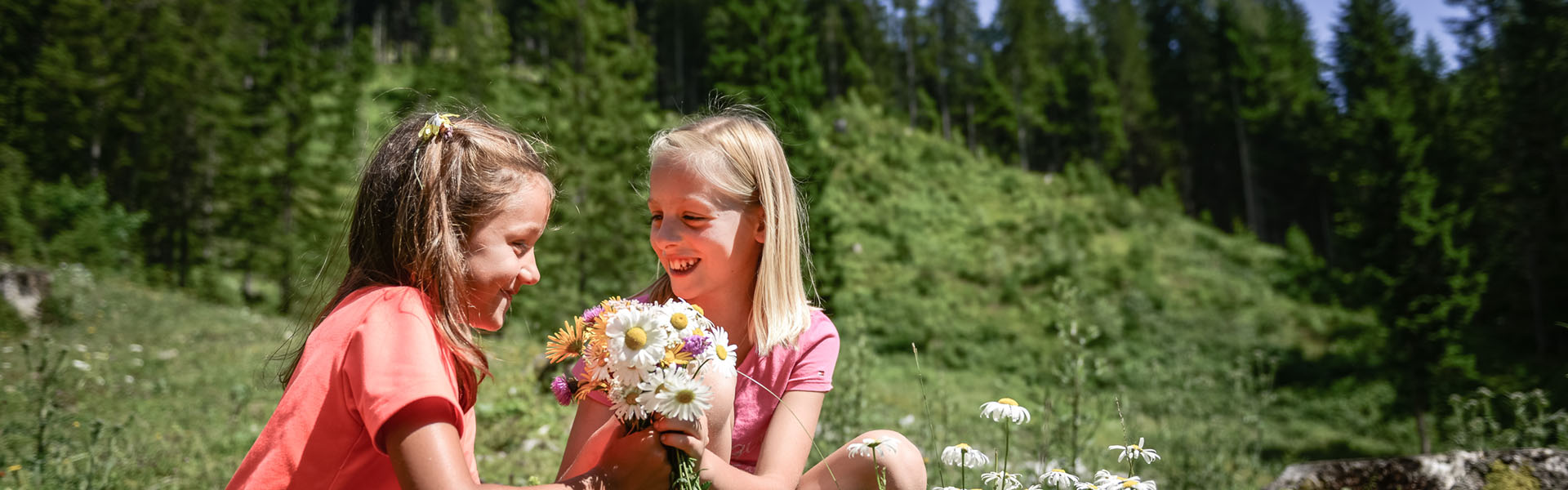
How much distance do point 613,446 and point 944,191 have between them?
25808 millimetres

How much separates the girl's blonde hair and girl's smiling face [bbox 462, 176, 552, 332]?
489 mm

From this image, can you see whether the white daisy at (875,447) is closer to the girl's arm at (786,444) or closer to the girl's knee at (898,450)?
the girl's knee at (898,450)

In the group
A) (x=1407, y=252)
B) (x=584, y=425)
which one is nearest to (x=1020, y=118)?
(x=1407, y=252)

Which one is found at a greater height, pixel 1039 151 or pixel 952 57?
pixel 952 57

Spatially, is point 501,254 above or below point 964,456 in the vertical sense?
above

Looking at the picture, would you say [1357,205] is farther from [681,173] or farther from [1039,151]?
[1039,151]

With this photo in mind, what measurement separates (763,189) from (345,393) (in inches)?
43.7

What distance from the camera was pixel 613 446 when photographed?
1.53 metres

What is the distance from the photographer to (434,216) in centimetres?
166

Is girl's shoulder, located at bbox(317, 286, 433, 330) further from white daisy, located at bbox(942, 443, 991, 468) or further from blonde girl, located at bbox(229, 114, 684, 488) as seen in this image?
white daisy, located at bbox(942, 443, 991, 468)

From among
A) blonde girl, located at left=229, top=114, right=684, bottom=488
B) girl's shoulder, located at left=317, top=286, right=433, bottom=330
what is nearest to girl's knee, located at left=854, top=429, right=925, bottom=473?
blonde girl, located at left=229, top=114, right=684, bottom=488

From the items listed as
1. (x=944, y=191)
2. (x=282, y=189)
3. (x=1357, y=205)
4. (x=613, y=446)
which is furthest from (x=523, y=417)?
(x=944, y=191)

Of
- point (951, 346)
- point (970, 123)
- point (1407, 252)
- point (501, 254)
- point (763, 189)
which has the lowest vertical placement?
point (951, 346)

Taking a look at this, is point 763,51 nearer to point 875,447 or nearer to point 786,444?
point 786,444
